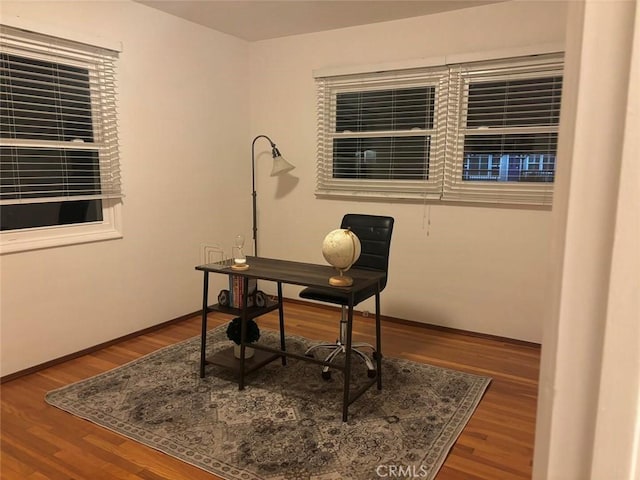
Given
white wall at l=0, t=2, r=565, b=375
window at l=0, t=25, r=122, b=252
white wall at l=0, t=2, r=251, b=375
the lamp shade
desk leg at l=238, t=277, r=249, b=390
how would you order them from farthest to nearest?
the lamp shade < white wall at l=0, t=2, r=565, b=375 < white wall at l=0, t=2, r=251, b=375 < window at l=0, t=25, r=122, b=252 < desk leg at l=238, t=277, r=249, b=390

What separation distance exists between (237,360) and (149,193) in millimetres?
1670

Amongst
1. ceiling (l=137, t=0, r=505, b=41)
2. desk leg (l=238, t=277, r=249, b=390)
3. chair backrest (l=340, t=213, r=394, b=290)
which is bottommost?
desk leg (l=238, t=277, r=249, b=390)

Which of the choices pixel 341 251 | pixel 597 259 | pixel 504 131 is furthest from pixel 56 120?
pixel 597 259

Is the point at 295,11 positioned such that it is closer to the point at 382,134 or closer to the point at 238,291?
the point at 382,134

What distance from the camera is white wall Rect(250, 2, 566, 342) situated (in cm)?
365

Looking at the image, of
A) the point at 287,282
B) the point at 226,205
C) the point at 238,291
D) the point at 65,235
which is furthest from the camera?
the point at 226,205

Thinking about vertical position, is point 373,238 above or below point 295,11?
below

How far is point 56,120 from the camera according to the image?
10.6 feet

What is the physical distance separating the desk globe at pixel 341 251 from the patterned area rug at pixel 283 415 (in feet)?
2.50

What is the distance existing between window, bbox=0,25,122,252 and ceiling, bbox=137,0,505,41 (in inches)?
33.1

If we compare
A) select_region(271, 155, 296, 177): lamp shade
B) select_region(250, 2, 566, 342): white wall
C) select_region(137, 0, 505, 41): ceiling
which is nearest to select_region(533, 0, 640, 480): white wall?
select_region(250, 2, 566, 342): white wall

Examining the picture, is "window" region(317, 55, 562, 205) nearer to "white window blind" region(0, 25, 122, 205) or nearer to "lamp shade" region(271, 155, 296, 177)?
"lamp shade" region(271, 155, 296, 177)

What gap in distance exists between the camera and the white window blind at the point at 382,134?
400 cm

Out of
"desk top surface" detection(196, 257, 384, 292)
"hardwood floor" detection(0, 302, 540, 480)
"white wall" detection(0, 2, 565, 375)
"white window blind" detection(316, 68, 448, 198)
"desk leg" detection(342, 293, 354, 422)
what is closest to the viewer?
"hardwood floor" detection(0, 302, 540, 480)
